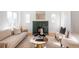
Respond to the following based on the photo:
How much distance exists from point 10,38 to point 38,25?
485mm

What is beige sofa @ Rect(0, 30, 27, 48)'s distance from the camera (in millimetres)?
1797

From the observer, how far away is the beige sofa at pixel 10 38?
1.80m

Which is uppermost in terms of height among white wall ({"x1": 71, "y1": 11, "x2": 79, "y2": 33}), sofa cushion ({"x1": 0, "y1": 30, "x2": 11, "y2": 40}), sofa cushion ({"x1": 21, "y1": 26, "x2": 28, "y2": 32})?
white wall ({"x1": 71, "y1": 11, "x2": 79, "y2": 33})

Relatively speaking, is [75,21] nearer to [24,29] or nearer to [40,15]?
[40,15]

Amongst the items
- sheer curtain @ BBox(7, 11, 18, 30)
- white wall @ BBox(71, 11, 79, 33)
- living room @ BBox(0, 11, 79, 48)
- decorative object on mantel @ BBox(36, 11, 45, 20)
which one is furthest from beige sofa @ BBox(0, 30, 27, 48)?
white wall @ BBox(71, 11, 79, 33)

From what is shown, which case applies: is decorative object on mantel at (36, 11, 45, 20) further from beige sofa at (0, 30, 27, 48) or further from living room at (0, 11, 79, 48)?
beige sofa at (0, 30, 27, 48)

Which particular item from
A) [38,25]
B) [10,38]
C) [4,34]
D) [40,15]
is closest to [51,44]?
[38,25]

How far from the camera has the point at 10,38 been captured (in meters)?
1.84

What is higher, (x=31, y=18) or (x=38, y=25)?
(x=31, y=18)

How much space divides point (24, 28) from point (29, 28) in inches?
3.1

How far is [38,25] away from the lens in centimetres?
191

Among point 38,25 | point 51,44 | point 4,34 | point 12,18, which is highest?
point 12,18

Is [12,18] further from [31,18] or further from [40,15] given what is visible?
[40,15]

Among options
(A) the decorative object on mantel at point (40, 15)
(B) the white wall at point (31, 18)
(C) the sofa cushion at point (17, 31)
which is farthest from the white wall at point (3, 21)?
(A) the decorative object on mantel at point (40, 15)
